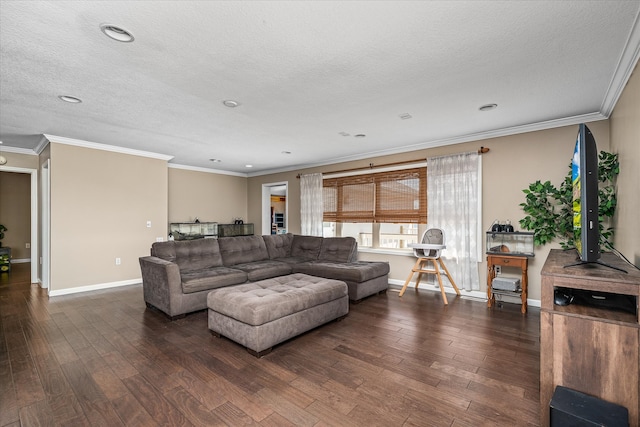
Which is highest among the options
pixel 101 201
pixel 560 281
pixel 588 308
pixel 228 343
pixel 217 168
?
pixel 217 168

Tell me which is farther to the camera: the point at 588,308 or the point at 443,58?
the point at 443,58

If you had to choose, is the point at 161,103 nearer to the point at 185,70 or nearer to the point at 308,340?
the point at 185,70

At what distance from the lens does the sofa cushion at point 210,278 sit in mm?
3705

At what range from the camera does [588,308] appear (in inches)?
66.6

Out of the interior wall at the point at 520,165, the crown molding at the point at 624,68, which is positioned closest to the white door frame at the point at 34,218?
the interior wall at the point at 520,165

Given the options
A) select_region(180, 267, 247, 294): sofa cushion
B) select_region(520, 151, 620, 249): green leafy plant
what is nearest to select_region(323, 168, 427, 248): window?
select_region(520, 151, 620, 249): green leafy plant

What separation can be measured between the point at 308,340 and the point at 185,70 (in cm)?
271

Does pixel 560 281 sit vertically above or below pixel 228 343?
above

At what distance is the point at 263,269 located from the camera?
457 cm

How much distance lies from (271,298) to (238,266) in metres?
2.08

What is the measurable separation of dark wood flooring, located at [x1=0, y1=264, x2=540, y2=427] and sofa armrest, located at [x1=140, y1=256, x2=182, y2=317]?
182 mm

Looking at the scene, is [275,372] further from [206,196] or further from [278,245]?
[206,196]

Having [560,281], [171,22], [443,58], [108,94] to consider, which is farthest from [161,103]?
[560,281]

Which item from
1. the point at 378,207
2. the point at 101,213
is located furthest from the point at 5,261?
the point at 378,207
